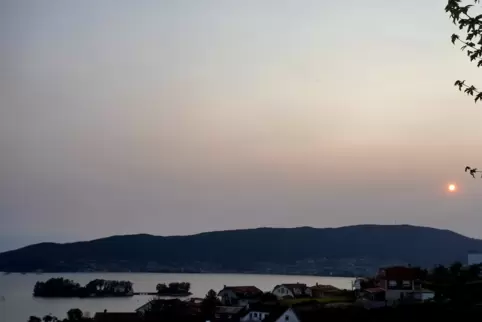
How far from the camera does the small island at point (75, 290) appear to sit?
58.2 metres

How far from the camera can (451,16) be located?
3021 millimetres

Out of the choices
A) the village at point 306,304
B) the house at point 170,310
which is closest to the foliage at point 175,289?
the house at point 170,310

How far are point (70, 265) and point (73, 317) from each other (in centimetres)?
8910

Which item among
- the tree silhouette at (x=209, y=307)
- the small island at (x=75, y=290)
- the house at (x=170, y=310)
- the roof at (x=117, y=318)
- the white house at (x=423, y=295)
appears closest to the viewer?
the white house at (x=423, y=295)

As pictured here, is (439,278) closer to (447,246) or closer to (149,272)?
(447,246)

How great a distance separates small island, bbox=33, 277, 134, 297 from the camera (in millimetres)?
58188

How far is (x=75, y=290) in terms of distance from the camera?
59.2 meters

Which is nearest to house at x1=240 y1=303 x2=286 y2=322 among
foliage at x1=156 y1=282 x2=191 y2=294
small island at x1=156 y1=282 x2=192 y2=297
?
small island at x1=156 y1=282 x2=192 y2=297

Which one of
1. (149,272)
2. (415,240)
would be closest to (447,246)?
(415,240)

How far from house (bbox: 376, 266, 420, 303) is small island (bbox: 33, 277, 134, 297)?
41570 mm

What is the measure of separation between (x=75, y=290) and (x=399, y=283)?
142 ft

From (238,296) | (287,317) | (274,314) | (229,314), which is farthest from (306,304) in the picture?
(238,296)

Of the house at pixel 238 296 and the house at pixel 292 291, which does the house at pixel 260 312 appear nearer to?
the house at pixel 238 296

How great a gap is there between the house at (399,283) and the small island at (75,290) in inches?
1637
